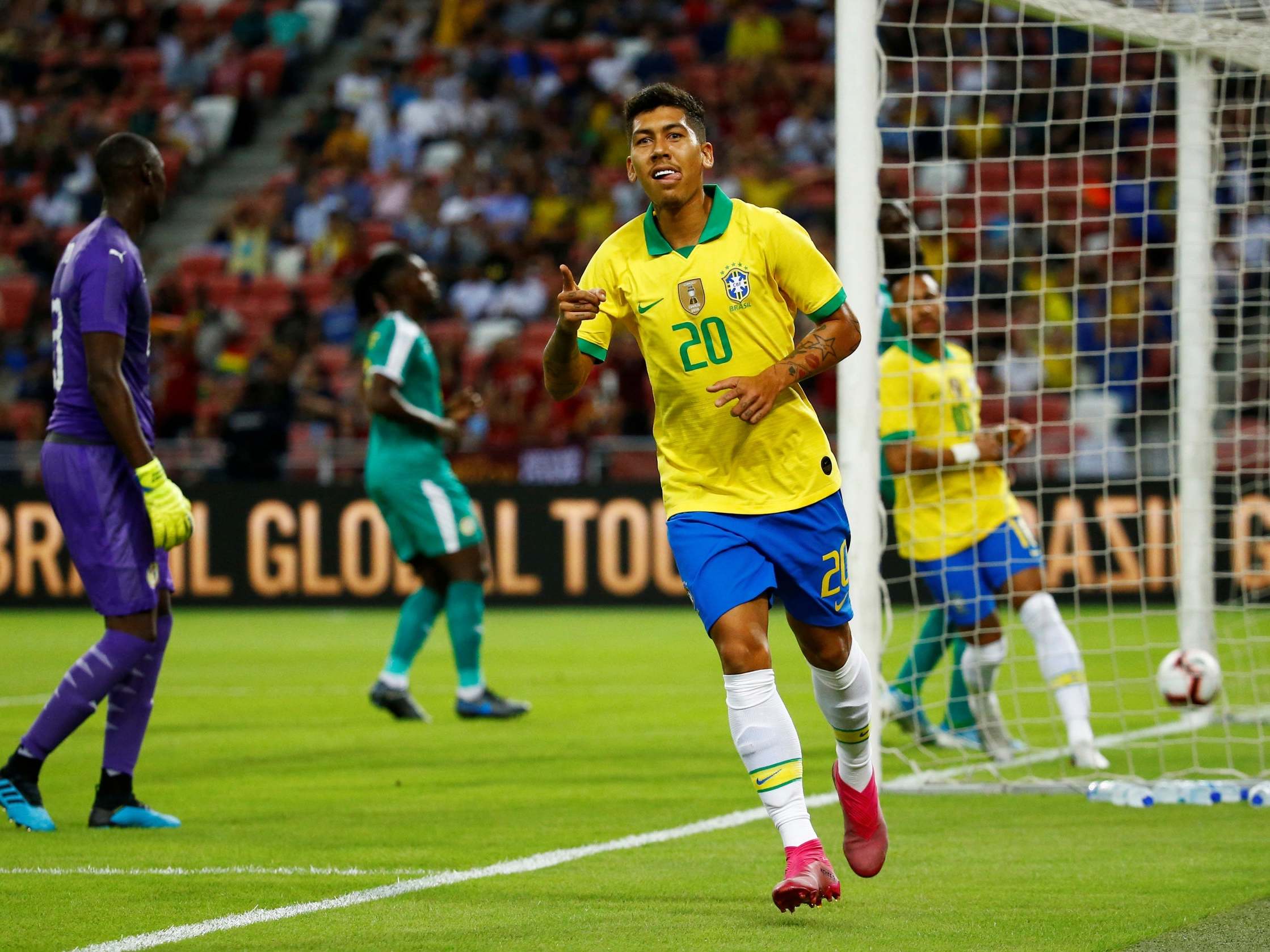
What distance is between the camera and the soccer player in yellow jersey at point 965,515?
7.48m

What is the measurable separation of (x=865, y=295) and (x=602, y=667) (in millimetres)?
5972

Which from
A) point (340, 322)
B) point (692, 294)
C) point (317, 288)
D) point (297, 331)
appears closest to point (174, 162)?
point (317, 288)

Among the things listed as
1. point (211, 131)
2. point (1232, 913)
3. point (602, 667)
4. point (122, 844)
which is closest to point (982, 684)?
point (1232, 913)

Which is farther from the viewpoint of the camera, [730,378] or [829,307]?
[829,307]

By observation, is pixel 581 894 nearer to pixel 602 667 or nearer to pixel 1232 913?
pixel 1232 913

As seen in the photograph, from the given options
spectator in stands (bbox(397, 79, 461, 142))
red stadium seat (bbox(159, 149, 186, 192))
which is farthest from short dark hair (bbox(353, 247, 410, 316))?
red stadium seat (bbox(159, 149, 186, 192))

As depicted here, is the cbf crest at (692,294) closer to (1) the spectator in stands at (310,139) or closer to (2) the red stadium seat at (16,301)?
(2) the red stadium seat at (16,301)

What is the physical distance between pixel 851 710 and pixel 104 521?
2.50 m

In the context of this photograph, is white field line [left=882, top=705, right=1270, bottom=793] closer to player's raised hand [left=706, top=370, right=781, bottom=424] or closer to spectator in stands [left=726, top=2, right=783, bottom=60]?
player's raised hand [left=706, top=370, right=781, bottom=424]

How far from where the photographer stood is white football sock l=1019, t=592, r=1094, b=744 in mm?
7414

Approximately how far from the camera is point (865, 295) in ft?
21.4

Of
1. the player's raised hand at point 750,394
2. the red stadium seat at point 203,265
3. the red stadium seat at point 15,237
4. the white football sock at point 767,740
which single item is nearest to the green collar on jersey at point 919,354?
the player's raised hand at point 750,394

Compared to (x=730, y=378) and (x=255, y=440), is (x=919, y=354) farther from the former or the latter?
(x=255, y=440)

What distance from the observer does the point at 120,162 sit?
6020 millimetres
